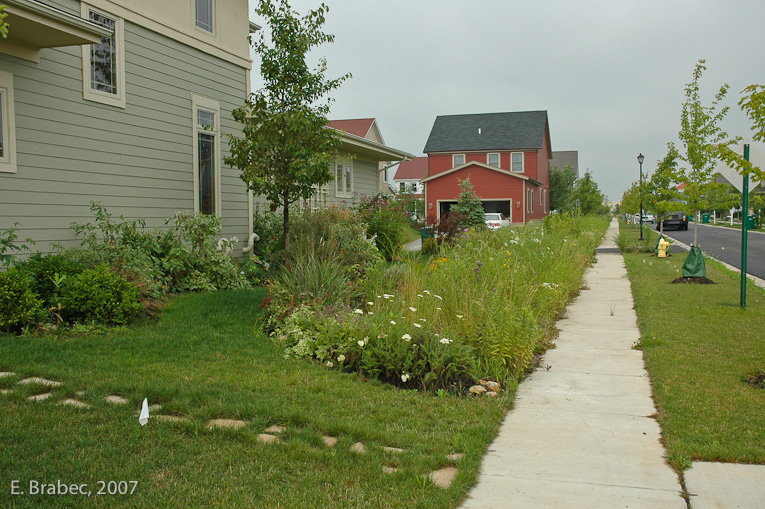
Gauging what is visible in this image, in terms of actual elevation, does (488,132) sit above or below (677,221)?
above

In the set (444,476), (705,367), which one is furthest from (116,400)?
(705,367)

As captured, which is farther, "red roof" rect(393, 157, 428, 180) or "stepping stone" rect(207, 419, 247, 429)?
"red roof" rect(393, 157, 428, 180)

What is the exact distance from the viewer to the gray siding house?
807 cm

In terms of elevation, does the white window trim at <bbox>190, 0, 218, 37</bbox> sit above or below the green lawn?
above

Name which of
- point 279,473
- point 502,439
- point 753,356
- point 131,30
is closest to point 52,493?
point 279,473

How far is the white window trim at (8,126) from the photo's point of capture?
→ 7.93 m

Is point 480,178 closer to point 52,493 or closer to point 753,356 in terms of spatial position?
point 753,356

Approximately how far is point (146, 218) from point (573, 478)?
870 centimetres

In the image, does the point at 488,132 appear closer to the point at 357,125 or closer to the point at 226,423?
the point at 357,125

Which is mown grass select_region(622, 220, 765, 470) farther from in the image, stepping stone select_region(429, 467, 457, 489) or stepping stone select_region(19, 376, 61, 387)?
stepping stone select_region(19, 376, 61, 387)

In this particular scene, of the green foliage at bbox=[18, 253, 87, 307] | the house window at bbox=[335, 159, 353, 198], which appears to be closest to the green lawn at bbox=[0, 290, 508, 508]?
the green foliage at bbox=[18, 253, 87, 307]

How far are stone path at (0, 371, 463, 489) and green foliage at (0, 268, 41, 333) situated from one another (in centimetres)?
163

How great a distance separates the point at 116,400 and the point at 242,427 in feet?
3.91

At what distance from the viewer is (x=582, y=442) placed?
430 cm
